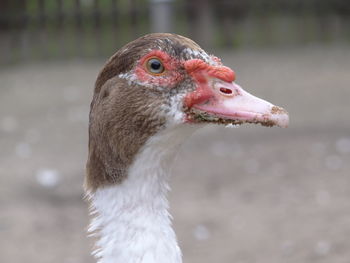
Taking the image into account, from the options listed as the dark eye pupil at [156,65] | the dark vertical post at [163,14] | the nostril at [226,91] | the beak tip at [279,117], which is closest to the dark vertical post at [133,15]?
the dark vertical post at [163,14]

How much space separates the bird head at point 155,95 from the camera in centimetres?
247

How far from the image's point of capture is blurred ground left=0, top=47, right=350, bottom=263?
5.22 m

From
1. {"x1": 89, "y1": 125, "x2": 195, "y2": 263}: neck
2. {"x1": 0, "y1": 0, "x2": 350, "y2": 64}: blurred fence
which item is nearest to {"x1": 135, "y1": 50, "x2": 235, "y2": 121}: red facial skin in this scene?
{"x1": 89, "y1": 125, "x2": 195, "y2": 263}: neck

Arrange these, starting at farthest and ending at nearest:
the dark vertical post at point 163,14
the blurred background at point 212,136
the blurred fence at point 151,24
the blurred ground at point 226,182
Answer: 1. the blurred fence at point 151,24
2. the dark vertical post at point 163,14
3. the blurred background at point 212,136
4. the blurred ground at point 226,182

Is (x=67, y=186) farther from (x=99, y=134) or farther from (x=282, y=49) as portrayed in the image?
(x=282, y=49)

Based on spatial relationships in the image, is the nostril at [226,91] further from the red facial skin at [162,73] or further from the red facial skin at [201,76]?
the red facial skin at [162,73]

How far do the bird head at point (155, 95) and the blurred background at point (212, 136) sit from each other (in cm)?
265

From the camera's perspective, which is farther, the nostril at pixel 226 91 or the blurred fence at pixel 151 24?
the blurred fence at pixel 151 24

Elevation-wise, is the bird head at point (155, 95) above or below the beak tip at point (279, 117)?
above

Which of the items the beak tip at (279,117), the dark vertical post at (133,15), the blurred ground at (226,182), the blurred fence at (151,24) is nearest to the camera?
the beak tip at (279,117)

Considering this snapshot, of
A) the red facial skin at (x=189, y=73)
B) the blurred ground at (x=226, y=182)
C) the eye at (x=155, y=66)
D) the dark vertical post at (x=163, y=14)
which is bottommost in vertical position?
the red facial skin at (x=189, y=73)

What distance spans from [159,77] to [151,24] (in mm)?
8891

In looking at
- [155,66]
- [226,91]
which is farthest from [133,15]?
[226,91]

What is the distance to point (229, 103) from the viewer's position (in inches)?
95.4
